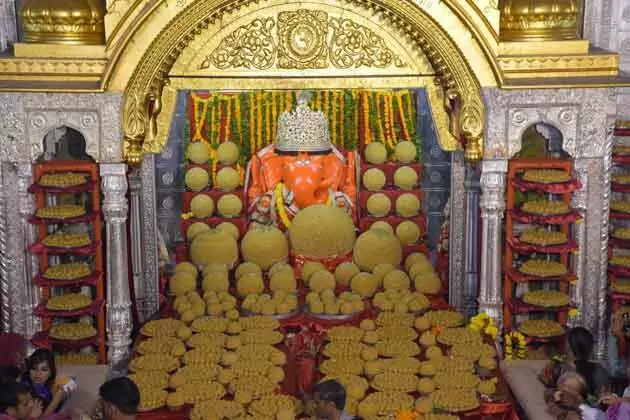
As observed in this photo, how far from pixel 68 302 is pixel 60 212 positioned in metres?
0.72

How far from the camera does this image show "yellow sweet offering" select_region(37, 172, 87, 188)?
25.5ft

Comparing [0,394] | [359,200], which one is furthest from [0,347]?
[359,200]

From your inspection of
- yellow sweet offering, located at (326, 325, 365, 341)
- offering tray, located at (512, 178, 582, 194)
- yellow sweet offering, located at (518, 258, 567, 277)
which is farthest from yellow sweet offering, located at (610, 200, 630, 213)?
yellow sweet offering, located at (326, 325, 365, 341)

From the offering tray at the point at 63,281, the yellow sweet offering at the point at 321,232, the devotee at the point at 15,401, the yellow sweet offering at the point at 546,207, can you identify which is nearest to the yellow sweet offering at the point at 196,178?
the yellow sweet offering at the point at 321,232

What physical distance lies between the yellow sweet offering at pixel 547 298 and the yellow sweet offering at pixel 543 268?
0.73 feet

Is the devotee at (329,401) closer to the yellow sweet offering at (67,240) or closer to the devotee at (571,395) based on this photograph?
the devotee at (571,395)

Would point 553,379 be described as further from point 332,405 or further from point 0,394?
point 0,394

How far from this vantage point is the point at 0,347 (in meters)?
6.81

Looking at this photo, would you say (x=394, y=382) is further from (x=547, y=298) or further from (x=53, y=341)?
(x=53, y=341)

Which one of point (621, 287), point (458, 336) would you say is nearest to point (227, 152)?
point (458, 336)

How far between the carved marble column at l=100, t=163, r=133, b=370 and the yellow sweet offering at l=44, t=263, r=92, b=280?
0.20 meters

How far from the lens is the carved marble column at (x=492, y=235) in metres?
7.95

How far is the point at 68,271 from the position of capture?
7.88 meters

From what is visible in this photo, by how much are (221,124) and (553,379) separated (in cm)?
383
